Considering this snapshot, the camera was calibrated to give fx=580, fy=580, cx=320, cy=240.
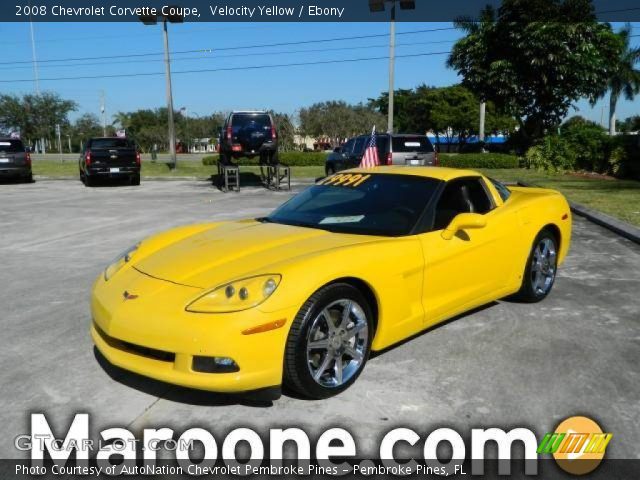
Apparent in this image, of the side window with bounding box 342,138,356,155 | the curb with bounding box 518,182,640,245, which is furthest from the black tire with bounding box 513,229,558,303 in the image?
the side window with bounding box 342,138,356,155

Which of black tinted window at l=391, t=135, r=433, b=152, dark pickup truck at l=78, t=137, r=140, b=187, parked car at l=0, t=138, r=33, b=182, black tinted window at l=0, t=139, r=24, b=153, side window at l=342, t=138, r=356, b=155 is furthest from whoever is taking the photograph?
black tinted window at l=0, t=139, r=24, b=153

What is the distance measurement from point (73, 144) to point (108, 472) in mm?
100750

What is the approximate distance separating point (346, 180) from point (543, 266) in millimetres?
2068

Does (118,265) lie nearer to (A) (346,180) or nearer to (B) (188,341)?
(B) (188,341)

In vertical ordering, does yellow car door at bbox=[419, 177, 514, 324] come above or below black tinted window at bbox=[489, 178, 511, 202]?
below

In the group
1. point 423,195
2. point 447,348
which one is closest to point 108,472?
point 447,348

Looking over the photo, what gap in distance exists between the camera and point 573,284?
6137mm

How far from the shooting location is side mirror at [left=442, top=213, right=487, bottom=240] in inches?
163

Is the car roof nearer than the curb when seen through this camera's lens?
Yes

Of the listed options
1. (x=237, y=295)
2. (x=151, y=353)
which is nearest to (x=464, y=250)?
(x=237, y=295)

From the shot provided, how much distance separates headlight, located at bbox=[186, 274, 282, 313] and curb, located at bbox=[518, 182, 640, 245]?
711 cm

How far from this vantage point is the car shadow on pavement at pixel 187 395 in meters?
3.34

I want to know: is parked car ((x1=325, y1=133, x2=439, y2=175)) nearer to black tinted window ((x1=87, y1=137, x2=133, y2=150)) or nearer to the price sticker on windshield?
black tinted window ((x1=87, y1=137, x2=133, y2=150))

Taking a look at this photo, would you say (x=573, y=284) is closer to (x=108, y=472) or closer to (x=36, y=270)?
(x=108, y=472)
